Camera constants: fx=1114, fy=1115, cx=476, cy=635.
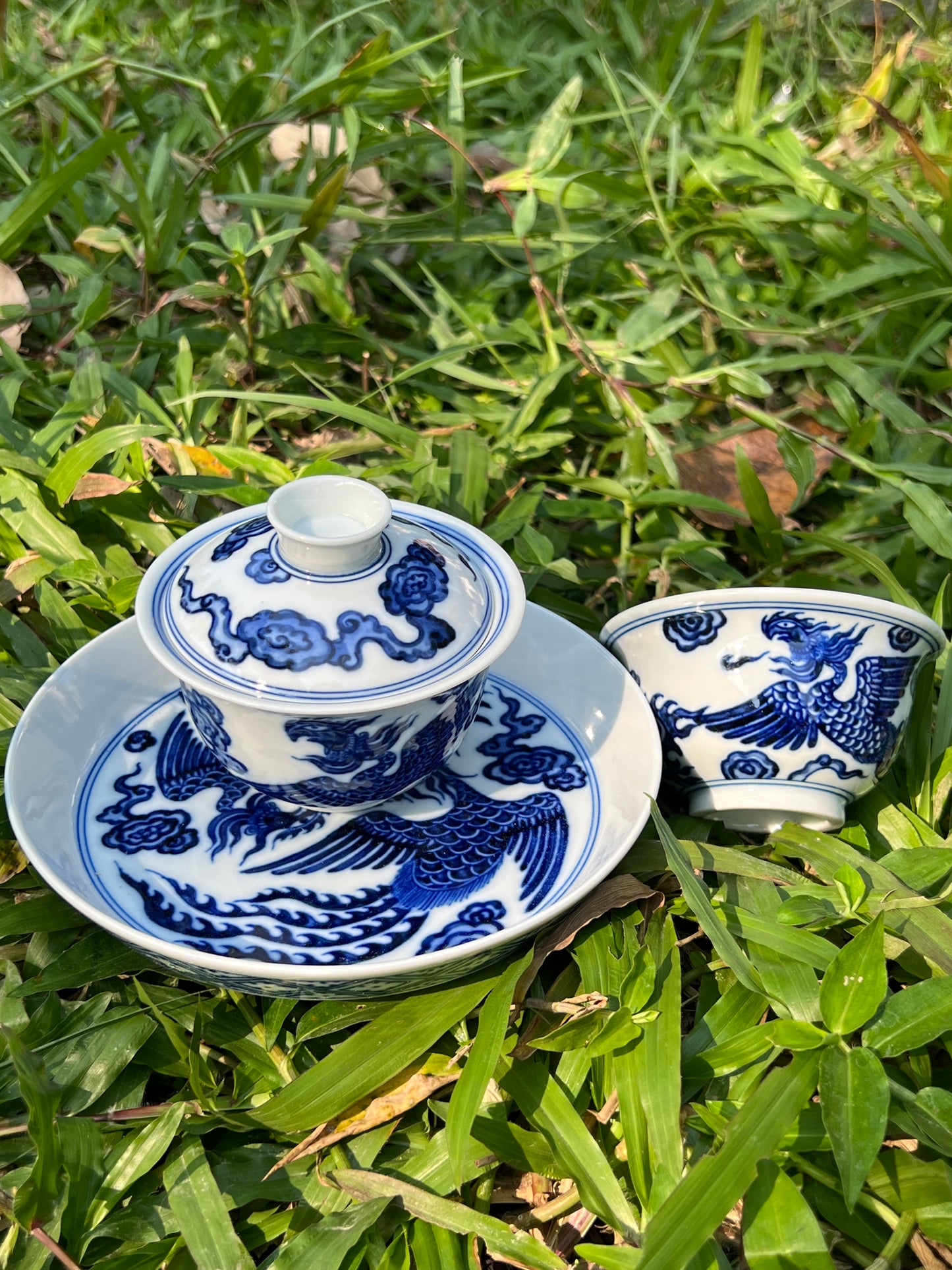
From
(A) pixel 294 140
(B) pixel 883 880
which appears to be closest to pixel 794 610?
(B) pixel 883 880

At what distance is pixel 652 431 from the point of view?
1904mm

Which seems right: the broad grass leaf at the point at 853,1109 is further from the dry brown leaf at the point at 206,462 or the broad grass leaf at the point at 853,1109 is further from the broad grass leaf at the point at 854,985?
the dry brown leaf at the point at 206,462

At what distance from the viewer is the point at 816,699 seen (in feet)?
4.66

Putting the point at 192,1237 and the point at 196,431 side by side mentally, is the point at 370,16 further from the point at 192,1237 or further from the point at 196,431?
the point at 192,1237

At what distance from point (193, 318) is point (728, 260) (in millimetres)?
1236

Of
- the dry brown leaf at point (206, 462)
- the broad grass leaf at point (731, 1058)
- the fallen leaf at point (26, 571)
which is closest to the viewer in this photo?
the broad grass leaf at point (731, 1058)

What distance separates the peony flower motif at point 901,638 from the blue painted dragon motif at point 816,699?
A: 0.05 feet

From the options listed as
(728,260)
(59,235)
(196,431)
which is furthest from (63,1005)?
(728,260)

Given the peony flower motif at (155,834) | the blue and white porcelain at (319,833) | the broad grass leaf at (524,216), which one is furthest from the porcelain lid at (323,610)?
the broad grass leaf at (524,216)

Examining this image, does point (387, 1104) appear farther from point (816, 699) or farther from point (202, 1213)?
point (816, 699)

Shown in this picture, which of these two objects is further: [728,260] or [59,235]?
[728,260]

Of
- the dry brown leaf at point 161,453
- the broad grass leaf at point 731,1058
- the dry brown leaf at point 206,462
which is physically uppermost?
the dry brown leaf at point 161,453

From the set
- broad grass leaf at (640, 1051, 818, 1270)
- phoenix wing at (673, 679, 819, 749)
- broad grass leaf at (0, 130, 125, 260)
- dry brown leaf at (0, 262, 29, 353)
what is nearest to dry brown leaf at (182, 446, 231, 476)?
dry brown leaf at (0, 262, 29, 353)

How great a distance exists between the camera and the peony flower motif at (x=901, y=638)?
4.61 ft
